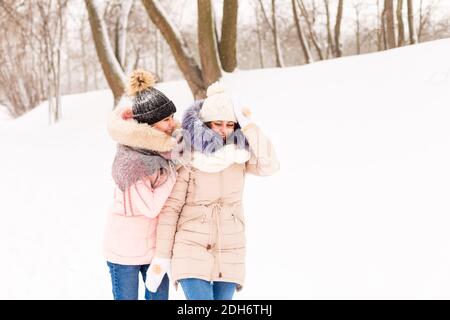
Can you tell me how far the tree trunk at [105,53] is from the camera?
34.6ft

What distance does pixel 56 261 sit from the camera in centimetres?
466

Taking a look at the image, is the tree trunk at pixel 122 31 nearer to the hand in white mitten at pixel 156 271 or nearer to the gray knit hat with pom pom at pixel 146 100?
the gray knit hat with pom pom at pixel 146 100

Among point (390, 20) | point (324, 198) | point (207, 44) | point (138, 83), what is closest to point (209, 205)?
point (138, 83)

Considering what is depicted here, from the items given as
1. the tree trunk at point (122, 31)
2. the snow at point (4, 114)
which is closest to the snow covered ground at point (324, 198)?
the tree trunk at point (122, 31)

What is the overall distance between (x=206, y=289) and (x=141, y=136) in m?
0.80

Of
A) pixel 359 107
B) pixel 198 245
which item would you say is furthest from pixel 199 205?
pixel 359 107

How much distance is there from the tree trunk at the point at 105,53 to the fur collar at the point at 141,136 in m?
8.25

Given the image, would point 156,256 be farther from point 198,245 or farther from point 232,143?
point 232,143

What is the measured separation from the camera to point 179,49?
28.7ft

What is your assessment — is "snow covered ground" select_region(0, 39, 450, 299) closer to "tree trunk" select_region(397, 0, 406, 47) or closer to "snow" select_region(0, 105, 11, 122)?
"tree trunk" select_region(397, 0, 406, 47)

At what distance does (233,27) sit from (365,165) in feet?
14.2

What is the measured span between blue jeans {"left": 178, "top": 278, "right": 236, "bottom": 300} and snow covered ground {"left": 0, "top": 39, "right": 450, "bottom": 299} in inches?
54.2
